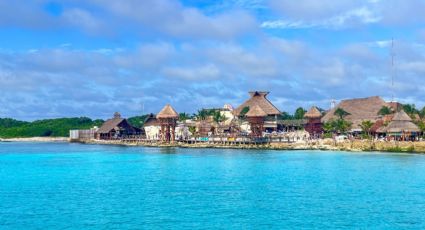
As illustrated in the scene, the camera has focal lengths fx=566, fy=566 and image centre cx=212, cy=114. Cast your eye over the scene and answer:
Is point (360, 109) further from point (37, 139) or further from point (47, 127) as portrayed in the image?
point (47, 127)

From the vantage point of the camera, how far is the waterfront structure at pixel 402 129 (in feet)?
201

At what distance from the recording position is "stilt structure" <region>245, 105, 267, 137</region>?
237 feet

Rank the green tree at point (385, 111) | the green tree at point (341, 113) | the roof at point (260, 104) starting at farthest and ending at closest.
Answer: the roof at point (260, 104) < the green tree at point (341, 113) < the green tree at point (385, 111)

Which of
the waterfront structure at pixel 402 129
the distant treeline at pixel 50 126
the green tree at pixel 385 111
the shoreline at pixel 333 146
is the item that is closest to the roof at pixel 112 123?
the shoreline at pixel 333 146

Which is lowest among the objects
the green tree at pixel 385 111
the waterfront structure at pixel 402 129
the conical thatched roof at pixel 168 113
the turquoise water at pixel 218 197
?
the turquoise water at pixel 218 197

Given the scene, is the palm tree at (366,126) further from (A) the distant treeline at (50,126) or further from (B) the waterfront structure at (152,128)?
(A) the distant treeline at (50,126)

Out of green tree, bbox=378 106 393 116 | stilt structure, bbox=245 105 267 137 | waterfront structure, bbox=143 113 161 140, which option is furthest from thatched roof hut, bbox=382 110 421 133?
waterfront structure, bbox=143 113 161 140

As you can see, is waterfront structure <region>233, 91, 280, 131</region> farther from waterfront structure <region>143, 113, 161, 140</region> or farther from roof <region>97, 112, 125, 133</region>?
roof <region>97, 112, 125, 133</region>

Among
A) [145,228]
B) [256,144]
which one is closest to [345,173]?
[145,228]

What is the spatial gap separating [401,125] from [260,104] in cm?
2719

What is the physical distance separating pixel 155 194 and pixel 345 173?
1453 centimetres

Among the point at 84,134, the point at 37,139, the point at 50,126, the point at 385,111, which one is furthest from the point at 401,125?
the point at 50,126

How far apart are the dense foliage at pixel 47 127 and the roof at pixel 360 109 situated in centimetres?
6832

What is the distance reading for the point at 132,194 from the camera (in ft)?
93.9
